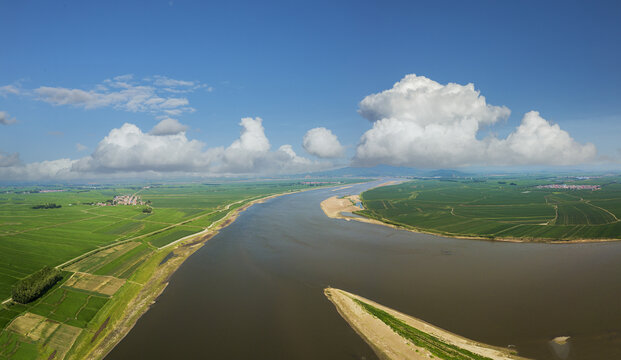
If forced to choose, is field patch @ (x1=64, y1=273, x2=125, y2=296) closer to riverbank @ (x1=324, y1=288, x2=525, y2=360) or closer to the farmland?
the farmland

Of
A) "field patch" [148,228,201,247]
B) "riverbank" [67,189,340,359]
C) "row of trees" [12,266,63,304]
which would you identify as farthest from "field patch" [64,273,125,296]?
"field patch" [148,228,201,247]

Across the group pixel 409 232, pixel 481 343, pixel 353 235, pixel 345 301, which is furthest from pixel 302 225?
pixel 481 343

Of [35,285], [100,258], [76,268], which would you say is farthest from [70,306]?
[100,258]

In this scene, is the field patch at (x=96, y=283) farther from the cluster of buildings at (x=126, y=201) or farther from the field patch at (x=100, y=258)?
the cluster of buildings at (x=126, y=201)

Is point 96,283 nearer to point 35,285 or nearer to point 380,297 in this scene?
point 35,285

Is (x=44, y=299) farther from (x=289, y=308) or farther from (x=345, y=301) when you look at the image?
(x=345, y=301)
